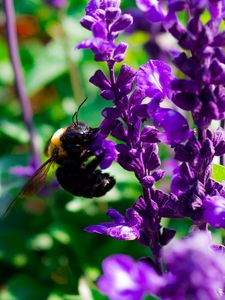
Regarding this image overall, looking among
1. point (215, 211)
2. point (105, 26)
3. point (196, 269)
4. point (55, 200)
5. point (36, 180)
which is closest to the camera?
point (196, 269)

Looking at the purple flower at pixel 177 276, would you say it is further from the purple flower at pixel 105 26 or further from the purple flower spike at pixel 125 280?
the purple flower at pixel 105 26

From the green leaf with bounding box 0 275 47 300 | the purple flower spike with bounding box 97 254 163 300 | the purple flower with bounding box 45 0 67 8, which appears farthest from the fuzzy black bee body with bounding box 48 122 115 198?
the purple flower with bounding box 45 0 67 8

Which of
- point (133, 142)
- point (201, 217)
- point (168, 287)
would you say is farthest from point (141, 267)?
point (133, 142)

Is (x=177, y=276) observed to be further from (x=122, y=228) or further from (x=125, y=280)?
(x=122, y=228)

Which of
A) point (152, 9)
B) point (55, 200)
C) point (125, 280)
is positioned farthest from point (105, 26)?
point (55, 200)

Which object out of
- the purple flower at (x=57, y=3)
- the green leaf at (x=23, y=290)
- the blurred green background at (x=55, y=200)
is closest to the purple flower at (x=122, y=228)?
the blurred green background at (x=55, y=200)

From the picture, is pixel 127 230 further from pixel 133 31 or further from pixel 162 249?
pixel 133 31

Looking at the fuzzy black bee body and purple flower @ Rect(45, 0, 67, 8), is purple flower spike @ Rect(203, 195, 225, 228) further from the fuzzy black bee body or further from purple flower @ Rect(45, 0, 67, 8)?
purple flower @ Rect(45, 0, 67, 8)
